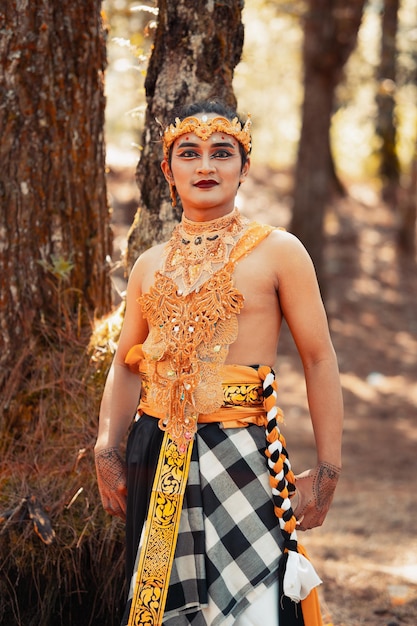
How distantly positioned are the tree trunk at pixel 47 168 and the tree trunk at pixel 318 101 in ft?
21.7

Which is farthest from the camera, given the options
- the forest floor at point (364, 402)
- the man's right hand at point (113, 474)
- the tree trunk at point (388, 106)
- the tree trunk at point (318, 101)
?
the tree trunk at point (388, 106)

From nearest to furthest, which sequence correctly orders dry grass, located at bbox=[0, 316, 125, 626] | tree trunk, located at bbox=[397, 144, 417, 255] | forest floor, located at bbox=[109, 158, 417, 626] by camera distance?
dry grass, located at bbox=[0, 316, 125, 626] < forest floor, located at bbox=[109, 158, 417, 626] < tree trunk, located at bbox=[397, 144, 417, 255]

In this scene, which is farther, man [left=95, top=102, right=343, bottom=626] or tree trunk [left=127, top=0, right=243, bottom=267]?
tree trunk [left=127, top=0, right=243, bottom=267]

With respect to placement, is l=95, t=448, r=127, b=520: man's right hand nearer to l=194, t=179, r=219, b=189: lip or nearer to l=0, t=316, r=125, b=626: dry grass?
l=0, t=316, r=125, b=626: dry grass

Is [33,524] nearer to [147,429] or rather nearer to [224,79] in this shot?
[147,429]

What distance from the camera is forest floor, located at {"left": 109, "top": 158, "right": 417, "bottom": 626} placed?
4.62 metres

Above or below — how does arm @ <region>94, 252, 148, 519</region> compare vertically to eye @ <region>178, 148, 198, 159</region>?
below

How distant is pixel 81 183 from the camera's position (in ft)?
13.5

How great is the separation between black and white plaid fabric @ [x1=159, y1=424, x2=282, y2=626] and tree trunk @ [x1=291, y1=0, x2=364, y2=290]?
8.39m

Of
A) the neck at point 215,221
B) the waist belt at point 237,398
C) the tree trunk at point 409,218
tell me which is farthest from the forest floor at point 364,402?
the neck at point 215,221

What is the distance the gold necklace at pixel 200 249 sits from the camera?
263 centimetres

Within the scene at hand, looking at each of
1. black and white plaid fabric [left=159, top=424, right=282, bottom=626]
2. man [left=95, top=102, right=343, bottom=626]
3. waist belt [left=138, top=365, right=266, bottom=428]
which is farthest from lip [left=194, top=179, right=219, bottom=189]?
black and white plaid fabric [left=159, top=424, right=282, bottom=626]

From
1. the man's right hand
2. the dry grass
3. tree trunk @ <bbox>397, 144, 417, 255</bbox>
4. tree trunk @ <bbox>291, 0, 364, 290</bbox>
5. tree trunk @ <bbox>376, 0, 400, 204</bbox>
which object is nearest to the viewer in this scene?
the man's right hand

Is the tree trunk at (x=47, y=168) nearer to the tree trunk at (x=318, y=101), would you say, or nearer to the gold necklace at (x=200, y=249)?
the gold necklace at (x=200, y=249)
